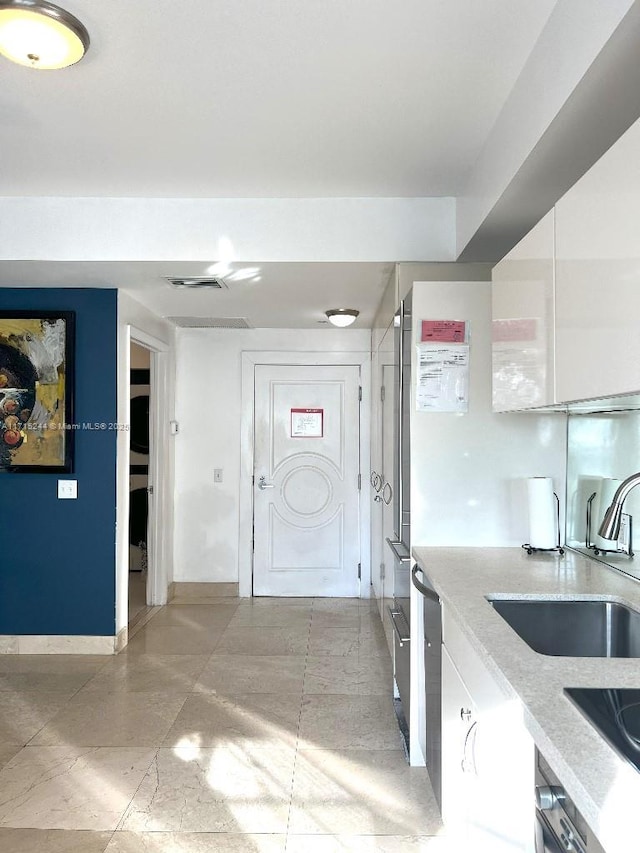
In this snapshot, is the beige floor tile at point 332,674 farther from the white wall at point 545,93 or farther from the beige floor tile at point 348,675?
the white wall at point 545,93

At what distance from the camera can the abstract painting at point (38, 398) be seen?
13.6 ft

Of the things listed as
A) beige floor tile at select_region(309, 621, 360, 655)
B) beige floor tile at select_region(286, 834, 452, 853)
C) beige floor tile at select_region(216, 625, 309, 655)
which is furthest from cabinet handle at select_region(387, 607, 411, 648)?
beige floor tile at select_region(216, 625, 309, 655)

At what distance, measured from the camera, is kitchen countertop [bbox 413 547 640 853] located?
92 cm

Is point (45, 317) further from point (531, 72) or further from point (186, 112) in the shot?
point (531, 72)

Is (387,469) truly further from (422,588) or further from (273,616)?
(273,616)

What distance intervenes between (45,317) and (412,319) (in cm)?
249

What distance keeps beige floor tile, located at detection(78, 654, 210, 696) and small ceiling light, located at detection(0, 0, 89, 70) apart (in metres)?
2.97

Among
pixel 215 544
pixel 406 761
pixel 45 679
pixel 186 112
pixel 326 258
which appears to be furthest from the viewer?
pixel 215 544

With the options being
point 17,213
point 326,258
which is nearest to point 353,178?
point 326,258

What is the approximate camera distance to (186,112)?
8.13ft

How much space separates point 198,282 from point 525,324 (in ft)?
7.60

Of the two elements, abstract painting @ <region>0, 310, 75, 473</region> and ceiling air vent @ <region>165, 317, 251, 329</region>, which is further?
ceiling air vent @ <region>165, 317, 251, 329</region>

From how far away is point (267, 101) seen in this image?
7.89ft

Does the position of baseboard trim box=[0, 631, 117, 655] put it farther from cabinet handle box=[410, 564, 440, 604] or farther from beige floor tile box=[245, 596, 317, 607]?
cabinet handle box=[410, 564, 440, 604]
